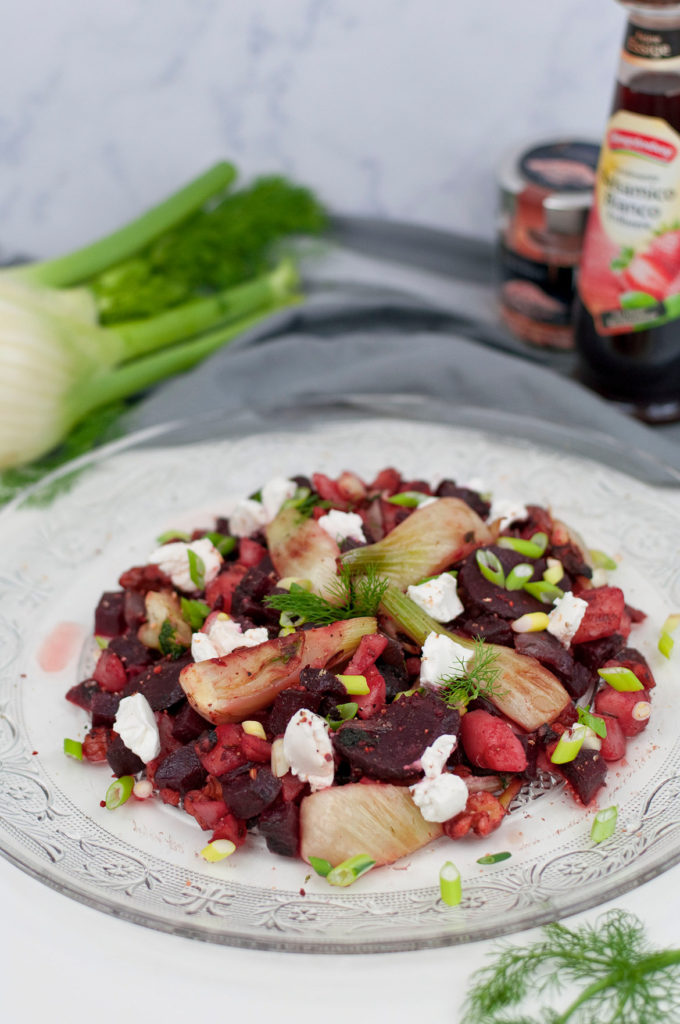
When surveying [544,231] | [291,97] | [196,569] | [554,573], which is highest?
[291,97]

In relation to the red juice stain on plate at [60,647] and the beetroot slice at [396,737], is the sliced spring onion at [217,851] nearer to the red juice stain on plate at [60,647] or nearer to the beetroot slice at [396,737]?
the beetroot slice at [396,737]

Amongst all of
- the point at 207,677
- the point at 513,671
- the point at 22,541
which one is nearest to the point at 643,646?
the point at 513,671

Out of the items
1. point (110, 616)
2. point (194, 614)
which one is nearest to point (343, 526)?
point (194, 614)

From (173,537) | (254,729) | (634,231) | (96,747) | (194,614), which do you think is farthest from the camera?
(634,231)

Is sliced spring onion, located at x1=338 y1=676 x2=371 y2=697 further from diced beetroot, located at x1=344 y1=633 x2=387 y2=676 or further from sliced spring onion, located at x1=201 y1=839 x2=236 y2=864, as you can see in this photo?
sliced spring onion, located at x1=201 y1=839 x2=236 y2=864

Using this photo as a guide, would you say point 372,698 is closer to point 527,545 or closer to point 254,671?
point 254,671
